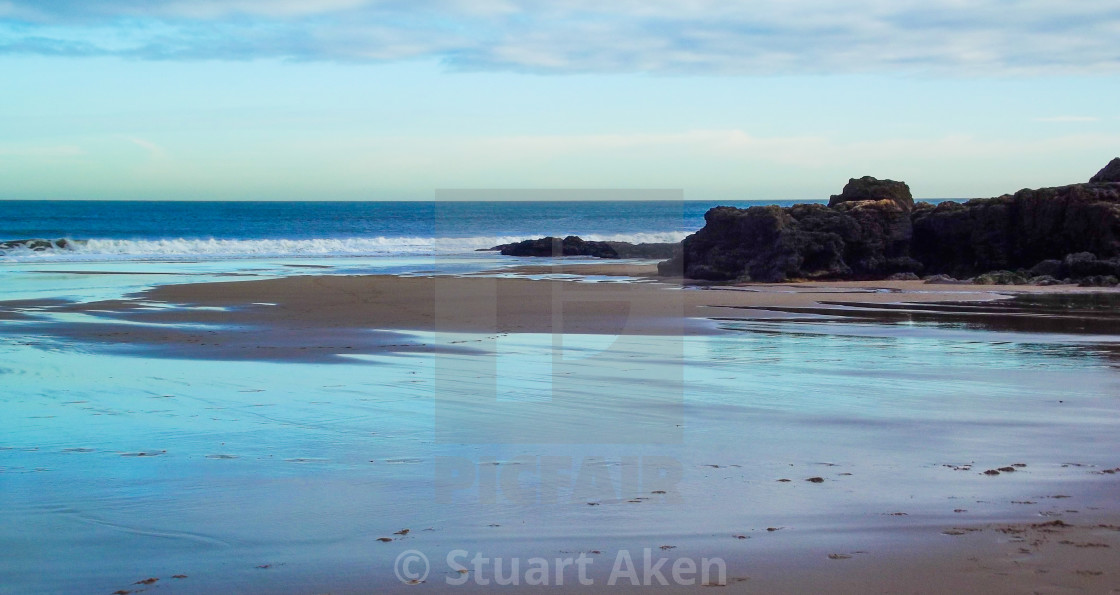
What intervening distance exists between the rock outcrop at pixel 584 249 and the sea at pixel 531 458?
20.9 meters

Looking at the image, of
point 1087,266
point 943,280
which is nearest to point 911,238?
point 943,280

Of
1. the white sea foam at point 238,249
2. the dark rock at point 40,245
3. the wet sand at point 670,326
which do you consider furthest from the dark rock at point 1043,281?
the dark rock at point 40,245

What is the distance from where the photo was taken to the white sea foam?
3331 centimetres

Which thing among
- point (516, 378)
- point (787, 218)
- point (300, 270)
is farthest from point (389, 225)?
point (516, 378)

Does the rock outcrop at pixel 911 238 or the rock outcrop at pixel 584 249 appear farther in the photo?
the rock outcrop at pixel 584 249

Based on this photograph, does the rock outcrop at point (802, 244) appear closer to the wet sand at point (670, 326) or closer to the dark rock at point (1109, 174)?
the wet sand at point (670, 326)

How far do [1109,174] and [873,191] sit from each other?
5182 millimetres

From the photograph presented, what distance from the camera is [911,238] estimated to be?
73.0 ft

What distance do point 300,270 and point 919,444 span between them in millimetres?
21656

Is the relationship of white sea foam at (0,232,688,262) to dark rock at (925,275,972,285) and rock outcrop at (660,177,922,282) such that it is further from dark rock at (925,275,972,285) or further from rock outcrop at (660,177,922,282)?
dark rock at (925,275,972,285)

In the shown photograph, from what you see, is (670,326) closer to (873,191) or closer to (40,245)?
(873,191)

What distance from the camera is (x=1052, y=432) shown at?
21.1 feet

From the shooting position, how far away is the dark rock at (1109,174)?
21.8 m

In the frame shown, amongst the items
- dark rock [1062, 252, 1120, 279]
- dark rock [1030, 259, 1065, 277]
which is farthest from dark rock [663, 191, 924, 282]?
dark rock [1062, 252, 1120, 279]
